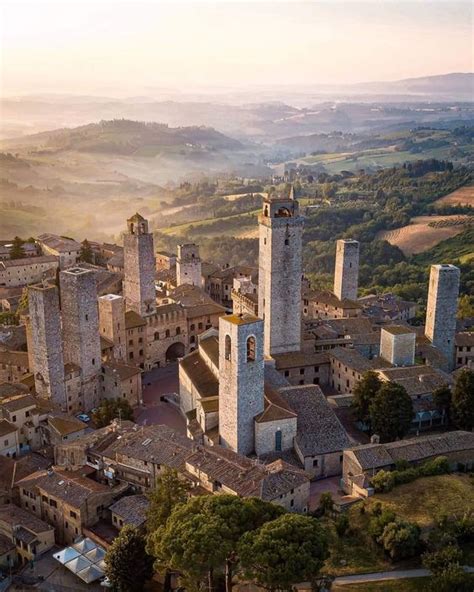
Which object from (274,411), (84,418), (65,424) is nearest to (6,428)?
(65,424)

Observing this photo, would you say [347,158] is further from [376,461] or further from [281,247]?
[376,461]

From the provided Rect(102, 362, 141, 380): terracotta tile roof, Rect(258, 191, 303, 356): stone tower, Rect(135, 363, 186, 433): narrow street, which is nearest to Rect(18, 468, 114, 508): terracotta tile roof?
Rect(135, 363, 186, 433): narrow street

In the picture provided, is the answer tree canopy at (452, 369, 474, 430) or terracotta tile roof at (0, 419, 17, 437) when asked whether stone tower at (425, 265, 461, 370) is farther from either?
terracotta tile roof at (0, 419, 17, 437)

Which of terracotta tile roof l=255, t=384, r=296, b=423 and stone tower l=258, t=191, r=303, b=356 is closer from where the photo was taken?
terracotta tile roof l=255, t=384, r=296, b=423

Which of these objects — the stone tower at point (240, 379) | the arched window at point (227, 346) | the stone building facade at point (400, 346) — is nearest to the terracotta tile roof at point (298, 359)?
the stone building facade at point (400, 346)

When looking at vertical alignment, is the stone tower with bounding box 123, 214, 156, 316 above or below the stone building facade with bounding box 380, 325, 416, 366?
above

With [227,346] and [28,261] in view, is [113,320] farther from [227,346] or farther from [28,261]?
[28,261]

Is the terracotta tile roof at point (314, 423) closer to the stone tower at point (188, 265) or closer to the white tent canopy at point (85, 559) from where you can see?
the white tent canopy at point (85, 559)
